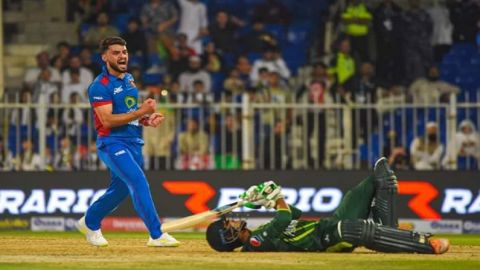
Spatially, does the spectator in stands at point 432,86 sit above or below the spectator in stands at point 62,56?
below

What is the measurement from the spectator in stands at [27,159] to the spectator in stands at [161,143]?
70.9 inches

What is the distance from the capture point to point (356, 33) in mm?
24781

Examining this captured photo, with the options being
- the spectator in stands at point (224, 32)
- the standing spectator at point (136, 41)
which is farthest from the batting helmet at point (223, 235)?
the standing spectator at point (136, 41)

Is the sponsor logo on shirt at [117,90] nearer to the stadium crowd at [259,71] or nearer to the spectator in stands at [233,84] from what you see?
the stadium crowd at [259,71]

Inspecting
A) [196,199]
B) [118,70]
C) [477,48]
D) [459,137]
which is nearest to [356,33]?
[477,48]

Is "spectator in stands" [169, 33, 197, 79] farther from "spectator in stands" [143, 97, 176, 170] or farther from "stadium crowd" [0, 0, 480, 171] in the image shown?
"spectator in stands" [143, 97, 176, 170]

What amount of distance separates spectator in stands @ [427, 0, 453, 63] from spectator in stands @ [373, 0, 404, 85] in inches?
32.2

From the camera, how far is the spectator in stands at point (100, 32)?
83.7ft

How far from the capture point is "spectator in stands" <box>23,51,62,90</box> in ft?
78.4

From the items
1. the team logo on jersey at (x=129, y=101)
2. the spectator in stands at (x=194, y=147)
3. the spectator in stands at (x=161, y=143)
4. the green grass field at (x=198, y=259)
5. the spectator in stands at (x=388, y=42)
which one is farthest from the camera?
the spectator in stands at (x=388, y=42)

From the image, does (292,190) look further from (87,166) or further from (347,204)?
(347,204)

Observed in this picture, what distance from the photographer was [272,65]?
2430cm

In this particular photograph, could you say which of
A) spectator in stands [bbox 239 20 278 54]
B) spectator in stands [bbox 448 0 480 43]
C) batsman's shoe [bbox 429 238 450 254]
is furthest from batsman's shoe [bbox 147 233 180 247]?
spectator in stands [bbox 448 0 480 43]

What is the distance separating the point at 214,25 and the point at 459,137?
263 inches
